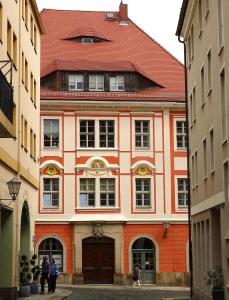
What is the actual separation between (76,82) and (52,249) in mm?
10896

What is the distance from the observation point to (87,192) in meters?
44.1

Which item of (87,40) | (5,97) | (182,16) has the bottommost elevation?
(5,97)

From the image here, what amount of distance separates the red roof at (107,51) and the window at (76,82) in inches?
24.1

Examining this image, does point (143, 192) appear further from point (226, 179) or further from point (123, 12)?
point (226, 179)

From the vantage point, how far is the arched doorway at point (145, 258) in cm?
4359

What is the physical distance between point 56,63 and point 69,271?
13.6 metres

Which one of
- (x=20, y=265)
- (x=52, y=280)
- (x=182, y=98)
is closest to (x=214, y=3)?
(x=20, y=265)

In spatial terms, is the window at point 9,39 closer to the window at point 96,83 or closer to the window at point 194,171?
the window at point 194,171

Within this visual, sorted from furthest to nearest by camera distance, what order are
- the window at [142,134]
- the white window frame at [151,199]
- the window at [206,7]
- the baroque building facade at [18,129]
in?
1. the window at [142,134]
2. the white window frame at [151,199]
3. the window at [206,7]
4. the baroque building facade at [18,129]

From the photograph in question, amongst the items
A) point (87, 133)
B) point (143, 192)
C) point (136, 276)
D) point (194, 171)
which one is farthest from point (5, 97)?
point (143, 192)

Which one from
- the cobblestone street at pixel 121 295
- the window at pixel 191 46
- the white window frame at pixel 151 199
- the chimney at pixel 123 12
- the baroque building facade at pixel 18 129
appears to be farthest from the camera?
the chimney at pixel 123 12

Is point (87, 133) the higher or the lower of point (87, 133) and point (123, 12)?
the lower

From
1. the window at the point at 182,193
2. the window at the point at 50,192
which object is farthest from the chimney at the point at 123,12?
the window at the point at 50,192

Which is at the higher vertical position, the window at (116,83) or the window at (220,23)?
the window at (116,83)
